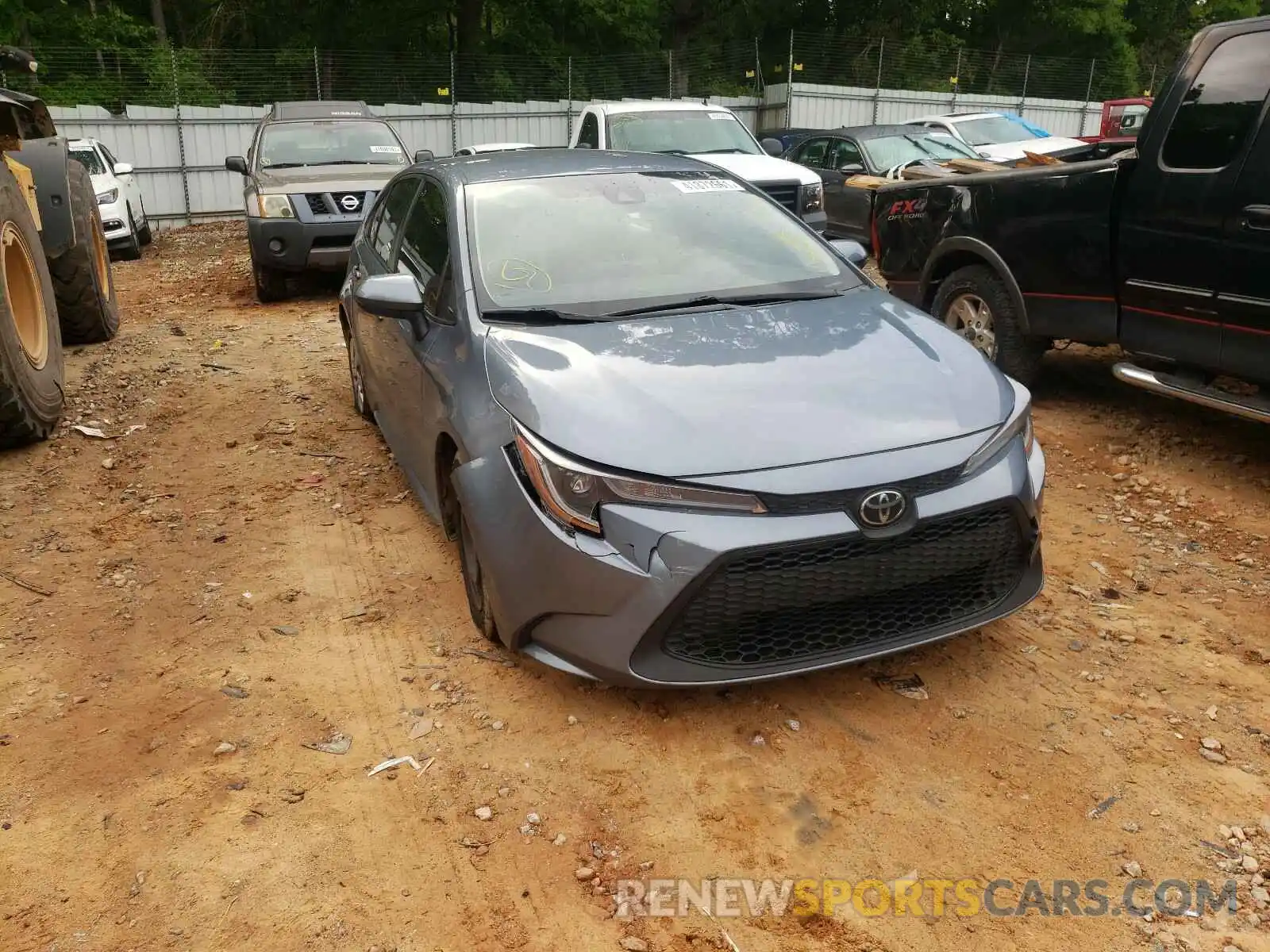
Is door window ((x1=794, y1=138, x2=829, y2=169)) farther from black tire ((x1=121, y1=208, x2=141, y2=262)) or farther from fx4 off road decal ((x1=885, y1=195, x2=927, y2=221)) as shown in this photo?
black tire ((x1=121, y1=208, x2=141, y2=262))

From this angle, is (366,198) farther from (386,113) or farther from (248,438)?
(386,113)

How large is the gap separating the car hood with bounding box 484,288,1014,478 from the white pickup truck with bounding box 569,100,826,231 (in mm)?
7058

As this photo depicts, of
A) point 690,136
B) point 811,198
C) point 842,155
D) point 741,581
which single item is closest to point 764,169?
point 811,198

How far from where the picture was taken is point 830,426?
10.0 feet

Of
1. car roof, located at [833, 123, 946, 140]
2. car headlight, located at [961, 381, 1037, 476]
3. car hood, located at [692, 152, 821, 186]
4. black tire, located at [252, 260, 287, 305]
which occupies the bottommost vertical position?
black tire, located at [252, 260, 287, 305]

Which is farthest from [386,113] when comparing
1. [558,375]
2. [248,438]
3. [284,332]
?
[558,375]

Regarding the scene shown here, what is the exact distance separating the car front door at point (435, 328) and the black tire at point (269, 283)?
599cm

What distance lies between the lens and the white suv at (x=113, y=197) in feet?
43.5

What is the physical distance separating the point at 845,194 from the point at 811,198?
223cm

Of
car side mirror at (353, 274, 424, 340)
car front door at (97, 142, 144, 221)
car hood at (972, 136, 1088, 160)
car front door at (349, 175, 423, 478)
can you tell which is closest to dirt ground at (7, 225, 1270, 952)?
car front door at (349, 175, 423, 478)

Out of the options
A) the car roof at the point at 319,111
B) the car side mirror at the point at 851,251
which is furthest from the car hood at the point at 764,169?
the car side mirror at the point at 851,251

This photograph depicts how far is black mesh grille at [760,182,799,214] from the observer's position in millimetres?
10242

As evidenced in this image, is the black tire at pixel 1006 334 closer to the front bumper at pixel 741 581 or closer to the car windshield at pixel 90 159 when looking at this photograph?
the front bumper at pixel 741 581

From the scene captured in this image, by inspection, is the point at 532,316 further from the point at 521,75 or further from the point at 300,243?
the point at 521,75
